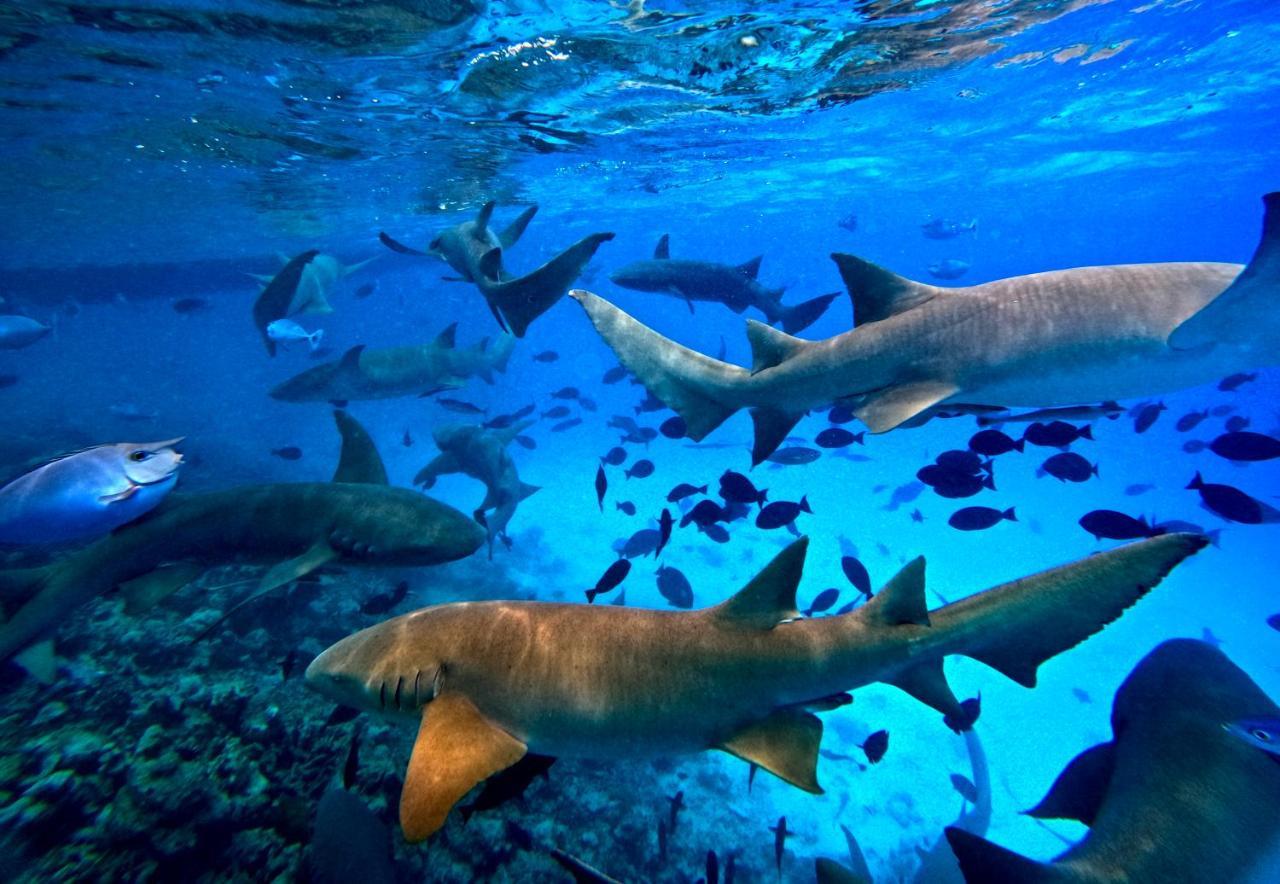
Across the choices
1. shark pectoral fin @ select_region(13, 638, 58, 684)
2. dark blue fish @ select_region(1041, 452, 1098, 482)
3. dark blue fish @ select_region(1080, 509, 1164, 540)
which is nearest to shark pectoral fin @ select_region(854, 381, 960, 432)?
dark blue fish @ select_region(1080, 509, 1164, 540)

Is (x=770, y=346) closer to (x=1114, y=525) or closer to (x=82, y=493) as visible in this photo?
(x=1114, y=525)

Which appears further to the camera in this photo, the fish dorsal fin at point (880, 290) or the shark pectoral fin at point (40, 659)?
the shark pectoral fin at point (40, 659)

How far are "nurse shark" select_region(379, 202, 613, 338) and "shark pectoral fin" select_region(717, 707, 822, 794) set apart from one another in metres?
3.56

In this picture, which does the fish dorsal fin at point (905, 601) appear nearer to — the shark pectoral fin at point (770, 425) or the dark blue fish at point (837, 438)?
the shark pectoral fin at point (770, 425)

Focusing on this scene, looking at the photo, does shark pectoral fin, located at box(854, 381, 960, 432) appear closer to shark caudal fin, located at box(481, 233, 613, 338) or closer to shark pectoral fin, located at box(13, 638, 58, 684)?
shark caudal fin, located at box(481, 233, 613, 338)

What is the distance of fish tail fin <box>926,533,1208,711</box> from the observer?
8.33ft

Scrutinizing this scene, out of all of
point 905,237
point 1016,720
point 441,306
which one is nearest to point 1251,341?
point 1016,720

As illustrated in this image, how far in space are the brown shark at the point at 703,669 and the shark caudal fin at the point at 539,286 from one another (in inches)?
122

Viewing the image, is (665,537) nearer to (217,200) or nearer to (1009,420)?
(1009,420)

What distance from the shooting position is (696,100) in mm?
17312

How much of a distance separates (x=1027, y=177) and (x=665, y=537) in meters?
41.0

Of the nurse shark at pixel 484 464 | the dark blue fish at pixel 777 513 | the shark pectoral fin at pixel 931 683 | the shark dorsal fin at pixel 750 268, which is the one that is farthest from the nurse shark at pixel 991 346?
the nurse shark at pixel 484 464

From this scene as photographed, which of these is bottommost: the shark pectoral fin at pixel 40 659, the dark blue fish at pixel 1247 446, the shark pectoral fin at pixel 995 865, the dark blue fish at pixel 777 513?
the dark blue fish at pixel 777 513

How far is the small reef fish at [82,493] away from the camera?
409 centimetres
